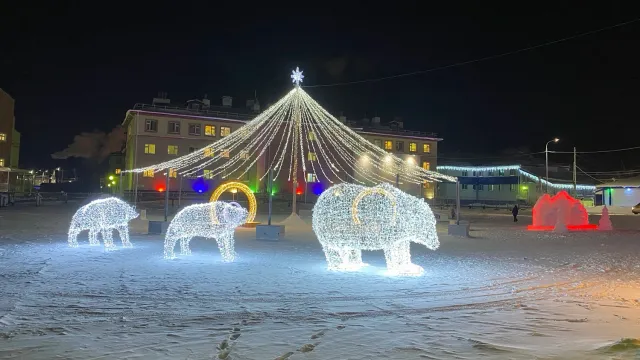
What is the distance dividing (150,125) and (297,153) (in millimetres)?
16568

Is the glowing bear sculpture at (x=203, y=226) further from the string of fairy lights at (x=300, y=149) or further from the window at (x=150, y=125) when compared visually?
the window at (x=150, y=125)

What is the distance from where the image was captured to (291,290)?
9219 mm

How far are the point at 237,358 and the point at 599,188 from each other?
6215 cm

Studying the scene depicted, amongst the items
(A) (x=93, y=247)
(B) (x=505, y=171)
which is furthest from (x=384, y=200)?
(B) (x=505, y=171)

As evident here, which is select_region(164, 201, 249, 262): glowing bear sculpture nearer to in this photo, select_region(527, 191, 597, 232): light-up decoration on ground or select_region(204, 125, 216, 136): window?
select_region(527, 191, 597, 232): light-up decoration on ground

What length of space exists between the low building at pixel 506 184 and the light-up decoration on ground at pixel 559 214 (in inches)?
1420

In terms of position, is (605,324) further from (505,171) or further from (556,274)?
(505,171)

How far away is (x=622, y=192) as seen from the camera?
55.5 meters

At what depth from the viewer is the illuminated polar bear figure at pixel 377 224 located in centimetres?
1095

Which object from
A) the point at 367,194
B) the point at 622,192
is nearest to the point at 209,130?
the point at 622,192

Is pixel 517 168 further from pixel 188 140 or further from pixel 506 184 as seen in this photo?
pixel 188 140

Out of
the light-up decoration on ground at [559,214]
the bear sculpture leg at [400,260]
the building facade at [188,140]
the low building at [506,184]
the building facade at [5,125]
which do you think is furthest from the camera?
the low building at [506,184]

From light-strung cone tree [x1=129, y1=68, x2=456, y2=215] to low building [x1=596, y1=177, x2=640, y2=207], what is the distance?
789 inches

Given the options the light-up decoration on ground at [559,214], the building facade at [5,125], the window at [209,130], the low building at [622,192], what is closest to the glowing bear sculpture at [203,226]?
the light-up decoration on ground at [559,214]
